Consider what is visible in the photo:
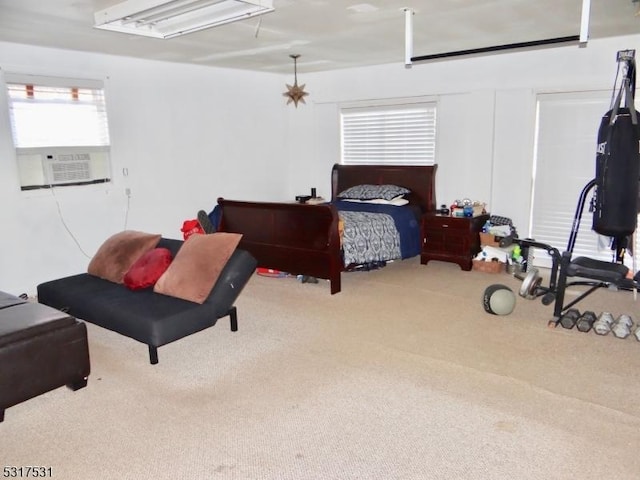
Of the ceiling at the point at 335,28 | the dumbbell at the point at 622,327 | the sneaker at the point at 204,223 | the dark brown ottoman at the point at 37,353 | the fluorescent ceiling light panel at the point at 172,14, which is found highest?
the ceiling at the point at 335,28

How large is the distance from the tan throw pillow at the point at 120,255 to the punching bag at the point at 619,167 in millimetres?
3676

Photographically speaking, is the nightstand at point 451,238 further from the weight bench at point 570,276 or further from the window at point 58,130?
the window at point 58,130

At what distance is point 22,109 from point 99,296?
2334 millimetres

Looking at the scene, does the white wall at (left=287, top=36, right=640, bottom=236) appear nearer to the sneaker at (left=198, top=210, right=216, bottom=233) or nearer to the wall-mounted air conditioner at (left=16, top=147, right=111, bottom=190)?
the sneaker at (left=198, top=210, right=216, bottom=233)

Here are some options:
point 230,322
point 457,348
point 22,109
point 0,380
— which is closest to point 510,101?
point 457,348

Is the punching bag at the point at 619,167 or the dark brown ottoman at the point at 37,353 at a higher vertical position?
the punching bag at the point at 619,167

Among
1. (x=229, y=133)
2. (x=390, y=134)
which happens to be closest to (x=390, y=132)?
(x=390, y=134)

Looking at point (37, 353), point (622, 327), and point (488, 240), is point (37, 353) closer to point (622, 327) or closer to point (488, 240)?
point (622, 327)

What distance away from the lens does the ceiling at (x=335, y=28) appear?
12.2 feet

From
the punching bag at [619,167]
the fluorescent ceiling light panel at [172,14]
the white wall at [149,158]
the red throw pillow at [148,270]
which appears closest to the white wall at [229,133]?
the white wall at [149,158]

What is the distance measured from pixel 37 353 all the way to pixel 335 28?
3.38 meters

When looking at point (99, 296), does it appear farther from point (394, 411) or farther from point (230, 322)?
point (394, 411)

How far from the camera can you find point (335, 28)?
175 inches

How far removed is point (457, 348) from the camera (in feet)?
12.2
